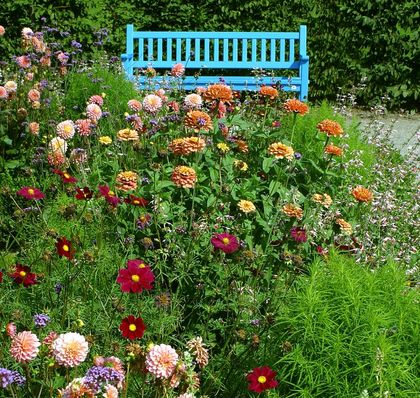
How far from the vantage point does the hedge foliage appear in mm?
9047

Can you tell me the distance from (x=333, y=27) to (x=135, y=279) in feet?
25.4

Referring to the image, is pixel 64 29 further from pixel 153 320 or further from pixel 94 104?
pixel 153 320

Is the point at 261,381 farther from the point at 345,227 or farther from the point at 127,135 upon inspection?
the point at 127,135

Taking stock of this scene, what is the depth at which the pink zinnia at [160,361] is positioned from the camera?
1924 millimetres

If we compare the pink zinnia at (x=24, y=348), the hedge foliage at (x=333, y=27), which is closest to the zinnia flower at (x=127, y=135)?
the pink zinnia at (x=24, y=348)

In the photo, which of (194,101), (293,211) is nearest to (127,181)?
(293,211)

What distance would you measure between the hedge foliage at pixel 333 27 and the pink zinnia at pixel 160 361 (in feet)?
23.7

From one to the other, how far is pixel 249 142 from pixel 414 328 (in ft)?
7.48

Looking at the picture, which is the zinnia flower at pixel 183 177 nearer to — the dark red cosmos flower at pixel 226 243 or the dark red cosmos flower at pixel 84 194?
the dark red cosmos flower at pixel 84 194

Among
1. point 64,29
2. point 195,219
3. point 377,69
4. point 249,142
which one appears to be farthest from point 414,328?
point 377,69

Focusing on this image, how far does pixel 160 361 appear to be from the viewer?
1.93 m

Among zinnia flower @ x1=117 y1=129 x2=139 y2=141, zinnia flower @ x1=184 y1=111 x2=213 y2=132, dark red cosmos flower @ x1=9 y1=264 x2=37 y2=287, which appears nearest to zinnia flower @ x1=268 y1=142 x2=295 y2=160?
zinnia flower @ x1=184 y1=111 x2=213 y2=132

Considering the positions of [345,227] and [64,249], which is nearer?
[64,249]

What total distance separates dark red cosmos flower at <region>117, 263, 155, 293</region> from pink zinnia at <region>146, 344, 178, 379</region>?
356 millimetres
